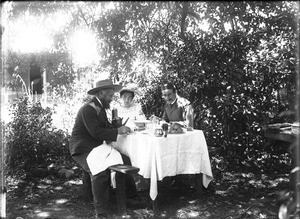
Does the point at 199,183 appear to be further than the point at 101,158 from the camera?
Yes

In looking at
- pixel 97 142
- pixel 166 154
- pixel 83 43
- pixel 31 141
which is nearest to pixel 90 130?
pixel 97 142

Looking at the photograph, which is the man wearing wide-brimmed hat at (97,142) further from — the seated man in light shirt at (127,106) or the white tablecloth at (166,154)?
the seated man in light shirt at (127,106)

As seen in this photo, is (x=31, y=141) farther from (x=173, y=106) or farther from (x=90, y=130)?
(x=173, y=106)

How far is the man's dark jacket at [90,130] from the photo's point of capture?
4.29 metres

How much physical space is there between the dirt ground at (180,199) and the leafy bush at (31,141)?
0.53 metres

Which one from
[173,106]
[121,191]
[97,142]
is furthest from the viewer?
[173,106]

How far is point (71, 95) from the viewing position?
27.1ft

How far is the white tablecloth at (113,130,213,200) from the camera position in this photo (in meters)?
4.17

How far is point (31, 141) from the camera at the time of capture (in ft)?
20.6

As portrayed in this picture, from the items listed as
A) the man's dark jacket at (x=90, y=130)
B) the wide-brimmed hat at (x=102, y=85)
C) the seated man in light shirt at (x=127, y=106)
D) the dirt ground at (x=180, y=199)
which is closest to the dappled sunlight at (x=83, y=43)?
the seated man in light shirt at (x=127, y=106)

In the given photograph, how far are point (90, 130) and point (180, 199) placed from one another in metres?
1.53

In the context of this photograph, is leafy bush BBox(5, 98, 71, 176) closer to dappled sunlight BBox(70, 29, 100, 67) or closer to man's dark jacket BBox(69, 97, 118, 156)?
dappled sunlight BBox(70, 29, 100, 67)

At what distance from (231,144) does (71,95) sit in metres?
3.79

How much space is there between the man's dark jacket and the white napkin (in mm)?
120
